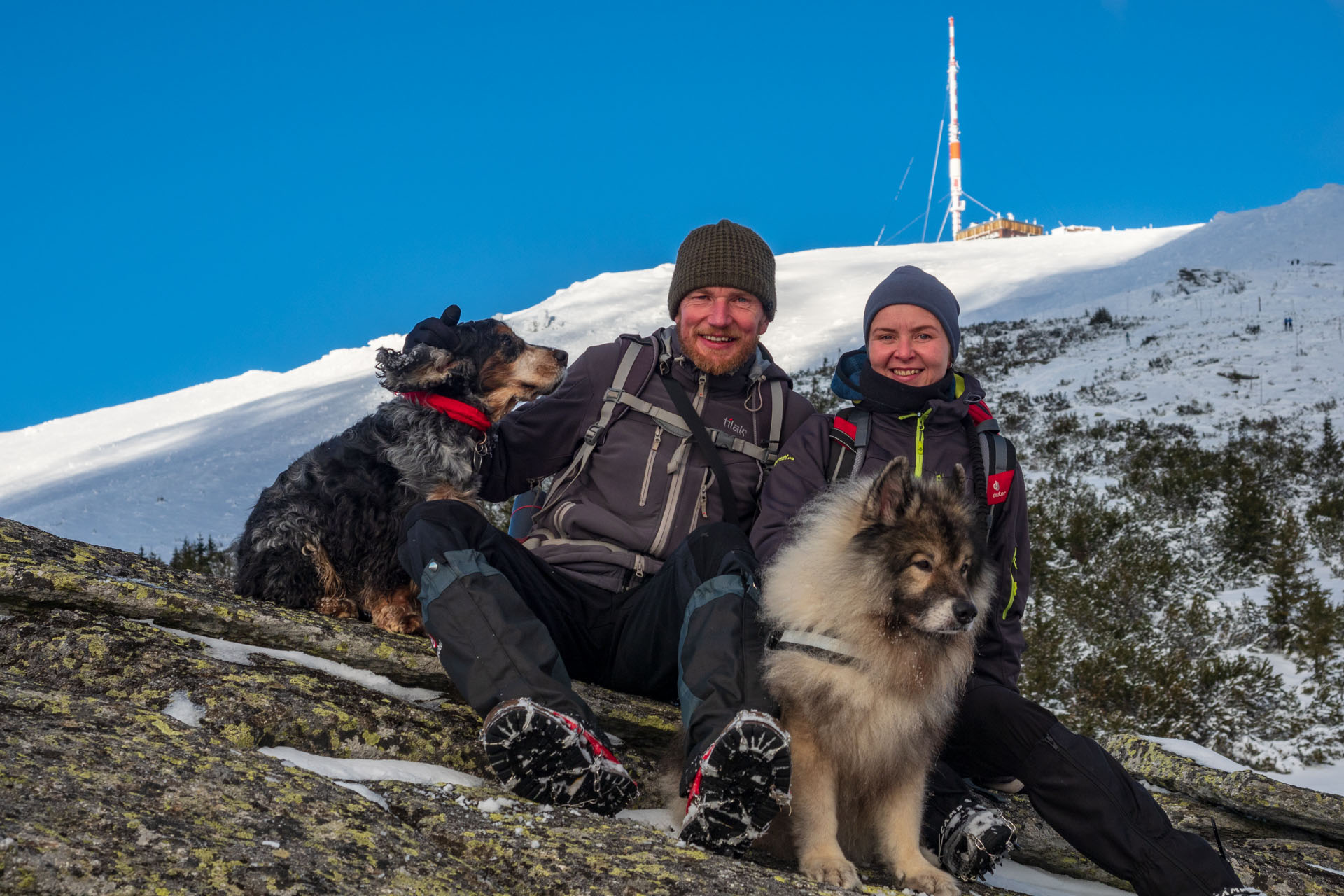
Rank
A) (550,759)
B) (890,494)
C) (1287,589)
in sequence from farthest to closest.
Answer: (1287,589) < (890,494) < (550,759)

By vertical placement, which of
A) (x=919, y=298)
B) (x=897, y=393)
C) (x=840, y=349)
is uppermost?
(x=840, y=349)

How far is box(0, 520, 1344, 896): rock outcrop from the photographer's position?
1.92 m

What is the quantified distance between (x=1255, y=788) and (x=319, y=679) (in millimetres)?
4550

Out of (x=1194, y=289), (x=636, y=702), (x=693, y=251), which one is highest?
(x=1194, y=289)

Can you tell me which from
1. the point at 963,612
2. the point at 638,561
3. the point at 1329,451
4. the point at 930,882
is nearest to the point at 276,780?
the point at 638,561

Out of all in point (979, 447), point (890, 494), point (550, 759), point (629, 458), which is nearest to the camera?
point (550, 759)

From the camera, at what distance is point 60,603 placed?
351cm

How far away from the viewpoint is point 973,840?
3.38 m

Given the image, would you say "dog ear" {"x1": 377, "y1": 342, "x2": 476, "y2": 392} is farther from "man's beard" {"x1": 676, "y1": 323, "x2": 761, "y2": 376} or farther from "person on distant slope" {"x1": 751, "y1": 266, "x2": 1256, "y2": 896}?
"person on distant slope" {"x1": 751, "y1": 266, "x2": 1256, "y2": 896}

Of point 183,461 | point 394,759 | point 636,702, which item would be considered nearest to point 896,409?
point 636,702

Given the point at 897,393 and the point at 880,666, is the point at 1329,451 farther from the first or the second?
the point at 880,666

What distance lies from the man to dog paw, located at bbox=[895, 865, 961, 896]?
0.66 metres

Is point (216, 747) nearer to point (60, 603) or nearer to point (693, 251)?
point (60, 603)

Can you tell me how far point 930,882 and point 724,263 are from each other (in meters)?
3.12
